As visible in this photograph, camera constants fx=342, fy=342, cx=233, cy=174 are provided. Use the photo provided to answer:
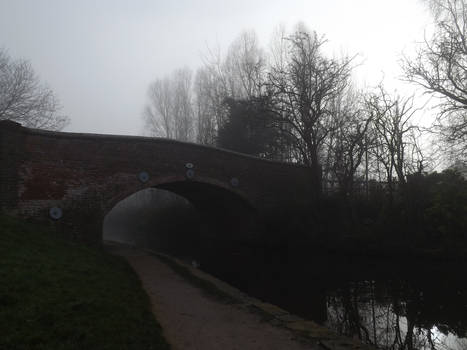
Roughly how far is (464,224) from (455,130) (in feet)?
8.97

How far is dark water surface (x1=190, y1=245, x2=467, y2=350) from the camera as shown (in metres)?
5.43

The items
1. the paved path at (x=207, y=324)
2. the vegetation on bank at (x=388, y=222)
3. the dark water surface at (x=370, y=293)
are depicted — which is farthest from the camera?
the vegetation on bank at (x=388, y=222)

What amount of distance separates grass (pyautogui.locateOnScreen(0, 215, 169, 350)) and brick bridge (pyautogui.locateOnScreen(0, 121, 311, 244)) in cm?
414

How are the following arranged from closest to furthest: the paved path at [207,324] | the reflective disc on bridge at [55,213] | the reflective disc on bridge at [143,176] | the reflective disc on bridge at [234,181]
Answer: the paved path at [207,324] → the reflective disc on bridge at [55,213] → the reflective disc on bridge at [143,176] → the reflective disc on bridge at [234,181]

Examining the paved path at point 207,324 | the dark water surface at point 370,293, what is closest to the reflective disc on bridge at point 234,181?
the dark water surface at point 370,293

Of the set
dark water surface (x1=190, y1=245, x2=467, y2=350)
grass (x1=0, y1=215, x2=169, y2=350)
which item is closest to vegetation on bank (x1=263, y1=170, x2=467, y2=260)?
dark water surface (x1=190, y1=245, x2=467, y2=350)

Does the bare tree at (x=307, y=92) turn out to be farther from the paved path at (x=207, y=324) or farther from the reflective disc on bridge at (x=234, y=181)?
the paved path at (x=207, y=324)

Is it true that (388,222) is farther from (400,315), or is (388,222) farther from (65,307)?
(65,307)

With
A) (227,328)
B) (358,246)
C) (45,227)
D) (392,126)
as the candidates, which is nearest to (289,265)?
(358,246)

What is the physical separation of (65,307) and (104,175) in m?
8.10

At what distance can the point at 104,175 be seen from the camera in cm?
1159

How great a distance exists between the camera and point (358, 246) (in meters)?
11.8

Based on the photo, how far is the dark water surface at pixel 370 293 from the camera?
5434 millimetres

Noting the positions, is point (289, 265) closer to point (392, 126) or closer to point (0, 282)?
point (392, 126)
